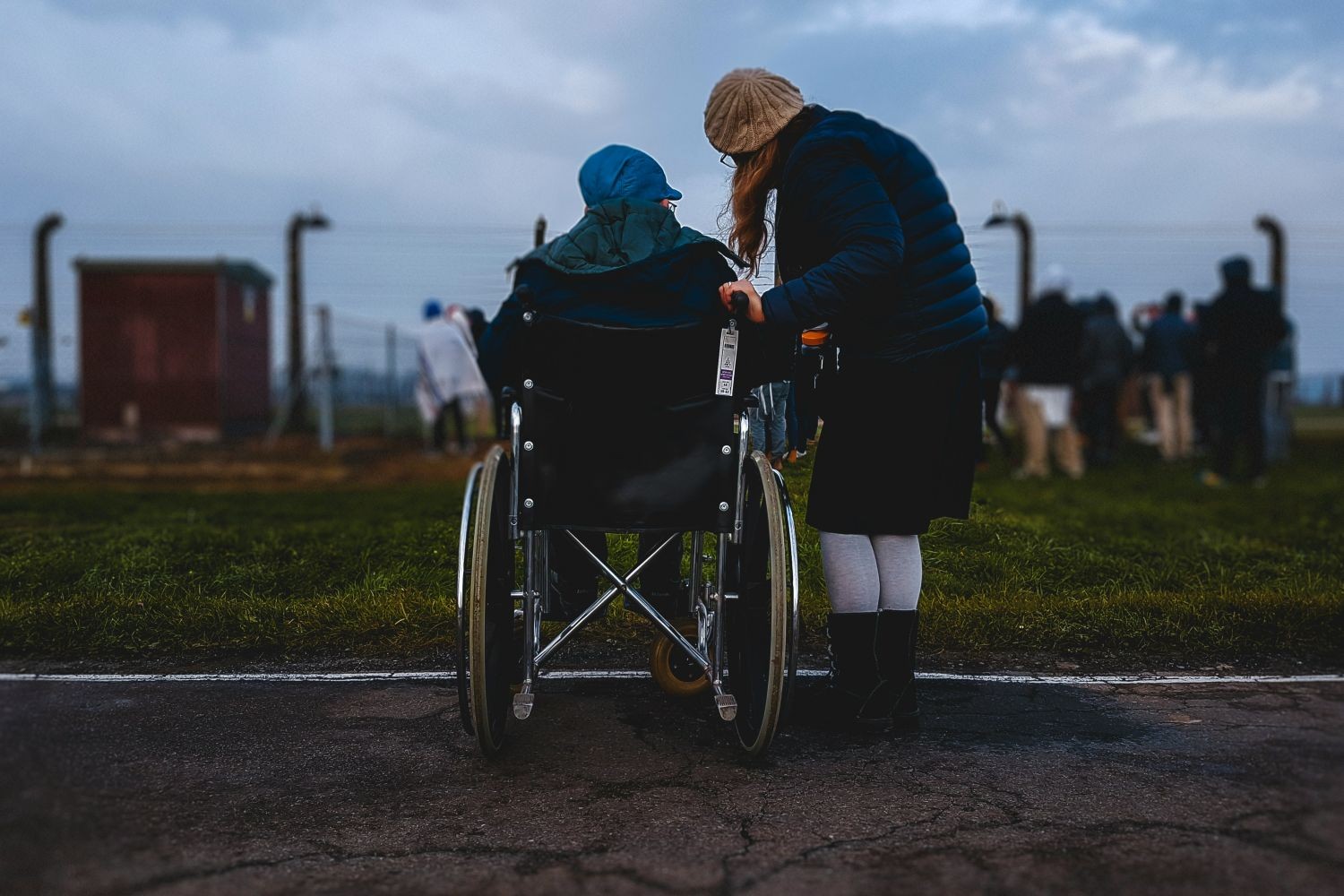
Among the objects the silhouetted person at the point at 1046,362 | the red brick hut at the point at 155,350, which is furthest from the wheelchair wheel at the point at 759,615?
the red brick hut at the point at 155,350

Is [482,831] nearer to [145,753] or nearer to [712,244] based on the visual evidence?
[145,753]

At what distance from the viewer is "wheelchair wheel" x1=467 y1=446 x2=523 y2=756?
10.1 feet

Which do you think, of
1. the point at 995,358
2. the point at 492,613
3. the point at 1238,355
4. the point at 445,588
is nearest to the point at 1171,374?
the point at 1238,355

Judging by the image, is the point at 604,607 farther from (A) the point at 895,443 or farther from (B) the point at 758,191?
(B) the point at 758,191

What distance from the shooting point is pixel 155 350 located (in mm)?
17141

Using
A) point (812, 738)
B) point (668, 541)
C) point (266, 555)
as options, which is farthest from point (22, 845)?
point (266, 555)

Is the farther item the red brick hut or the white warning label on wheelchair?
the red brick hut

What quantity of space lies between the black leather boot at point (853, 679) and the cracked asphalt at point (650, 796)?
0.08 meters

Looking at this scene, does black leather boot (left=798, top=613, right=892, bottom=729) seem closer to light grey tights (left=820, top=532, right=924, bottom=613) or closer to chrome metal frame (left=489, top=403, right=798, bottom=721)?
light grey tights (left=820, top=532, right=924, bottom=613)

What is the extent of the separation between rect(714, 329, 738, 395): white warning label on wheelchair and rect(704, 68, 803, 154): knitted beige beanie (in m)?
0.56

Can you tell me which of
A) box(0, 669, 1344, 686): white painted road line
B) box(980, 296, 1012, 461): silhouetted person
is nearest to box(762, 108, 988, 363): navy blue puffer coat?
box(0, 669, 1344, 686): white painted road line

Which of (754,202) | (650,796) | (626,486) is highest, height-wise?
(754,202)

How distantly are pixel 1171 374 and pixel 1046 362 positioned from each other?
10.8ft

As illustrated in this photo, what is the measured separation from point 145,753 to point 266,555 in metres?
2.82
